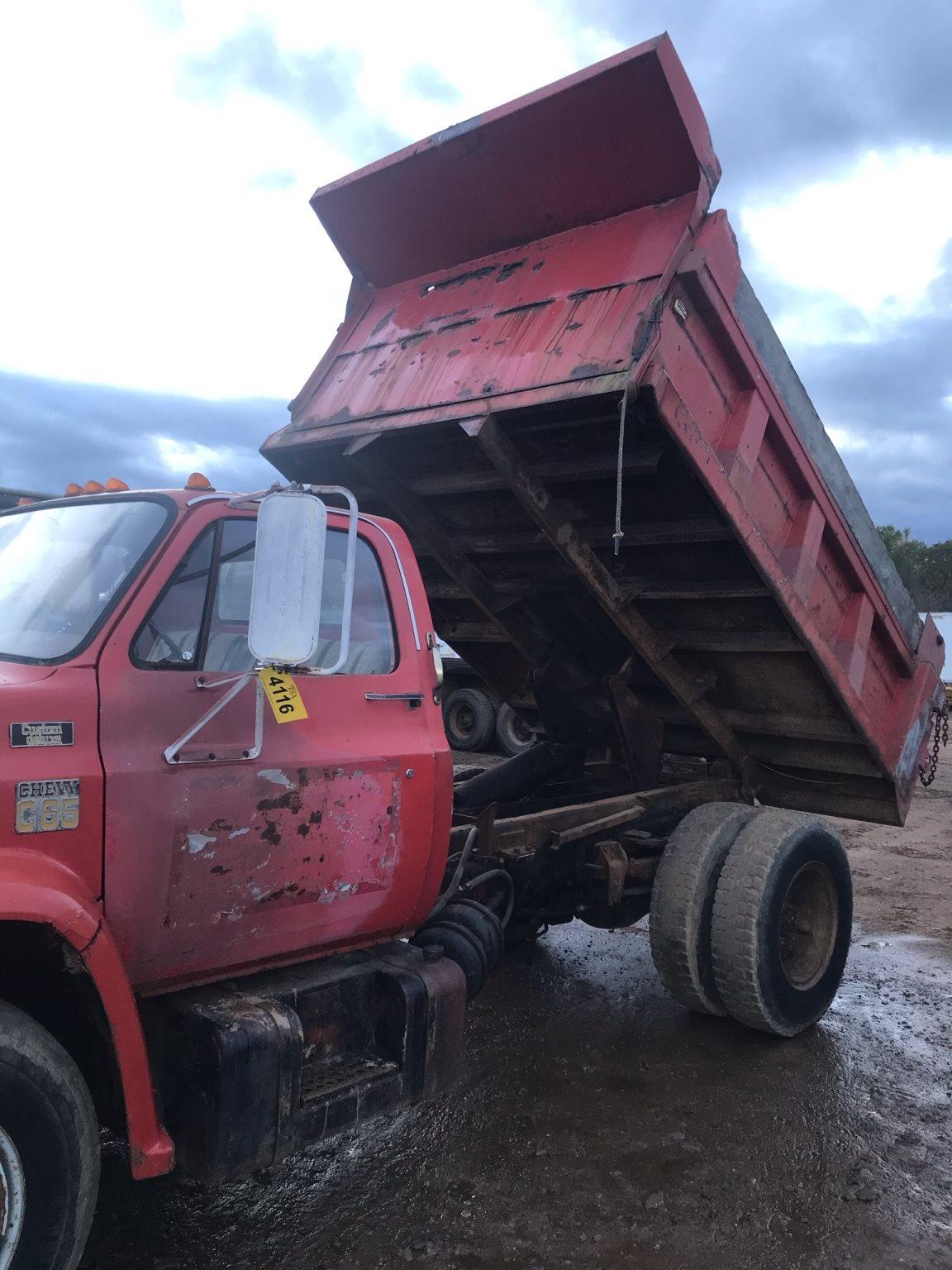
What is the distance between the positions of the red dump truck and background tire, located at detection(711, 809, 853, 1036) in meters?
0.02

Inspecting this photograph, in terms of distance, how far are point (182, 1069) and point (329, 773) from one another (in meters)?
0.88

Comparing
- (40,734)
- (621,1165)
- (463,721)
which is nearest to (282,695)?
(40,734)

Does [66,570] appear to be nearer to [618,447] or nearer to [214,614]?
[214,614]

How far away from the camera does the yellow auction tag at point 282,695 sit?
267 centimetres

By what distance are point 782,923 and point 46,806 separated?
12.2 feet

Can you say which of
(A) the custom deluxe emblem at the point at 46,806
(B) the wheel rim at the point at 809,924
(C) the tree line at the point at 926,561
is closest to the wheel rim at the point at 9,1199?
(A) the custom deluxe emblem at the point at 46,806

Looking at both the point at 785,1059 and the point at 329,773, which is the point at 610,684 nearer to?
the point at 785,1059

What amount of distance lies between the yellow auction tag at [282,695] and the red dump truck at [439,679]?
0.01 m

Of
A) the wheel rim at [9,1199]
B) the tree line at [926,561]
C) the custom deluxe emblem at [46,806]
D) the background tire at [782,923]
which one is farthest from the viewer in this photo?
the tree line at [926,561]

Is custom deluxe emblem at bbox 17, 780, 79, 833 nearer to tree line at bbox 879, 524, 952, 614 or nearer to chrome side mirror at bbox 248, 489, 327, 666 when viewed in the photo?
chrome side mirror at bbox 248, 489, 327, 666

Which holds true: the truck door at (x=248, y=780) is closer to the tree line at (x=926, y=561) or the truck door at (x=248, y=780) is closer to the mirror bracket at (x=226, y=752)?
the mirror bracket at (x=226, y=752)

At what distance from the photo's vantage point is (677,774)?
18.7 ft

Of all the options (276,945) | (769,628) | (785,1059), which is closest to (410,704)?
(276,945)

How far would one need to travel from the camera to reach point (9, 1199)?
2.13m
